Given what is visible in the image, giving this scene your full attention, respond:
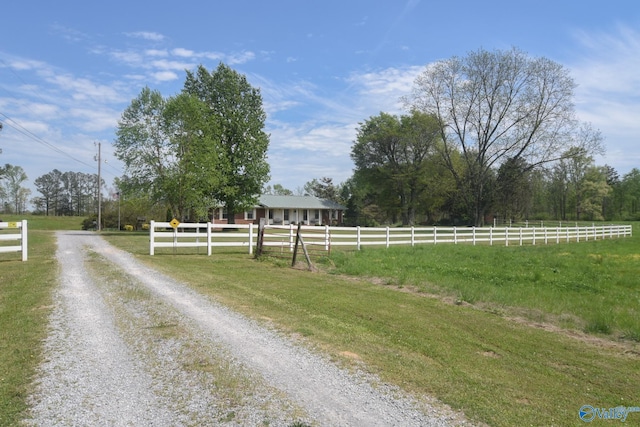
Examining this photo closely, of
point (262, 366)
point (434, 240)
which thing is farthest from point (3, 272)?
point (434, 240)

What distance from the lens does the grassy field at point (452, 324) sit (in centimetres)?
416

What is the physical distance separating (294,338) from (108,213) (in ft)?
167

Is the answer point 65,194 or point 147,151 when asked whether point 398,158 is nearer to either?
point 147,151

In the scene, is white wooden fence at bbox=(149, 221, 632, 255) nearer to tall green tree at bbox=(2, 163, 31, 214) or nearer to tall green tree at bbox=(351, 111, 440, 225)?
tall green tree at bbox=(351, 111, 440, 225)

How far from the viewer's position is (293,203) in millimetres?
55438

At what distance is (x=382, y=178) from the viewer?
5931cm

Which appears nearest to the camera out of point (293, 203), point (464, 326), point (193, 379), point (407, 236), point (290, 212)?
point (193, 379)

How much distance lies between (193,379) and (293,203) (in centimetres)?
5132

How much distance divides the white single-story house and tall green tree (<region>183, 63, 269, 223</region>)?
1214 cm

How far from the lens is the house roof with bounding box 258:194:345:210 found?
175 feet

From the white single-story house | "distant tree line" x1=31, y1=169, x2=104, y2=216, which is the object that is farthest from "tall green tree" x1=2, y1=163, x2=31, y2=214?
the white single-story house

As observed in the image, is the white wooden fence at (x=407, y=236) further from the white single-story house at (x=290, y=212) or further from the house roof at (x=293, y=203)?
the house roof at (x=293, y=203)

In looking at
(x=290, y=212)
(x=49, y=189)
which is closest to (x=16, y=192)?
(x=49, y=189)

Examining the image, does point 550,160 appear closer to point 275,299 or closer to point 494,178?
point 494,178
